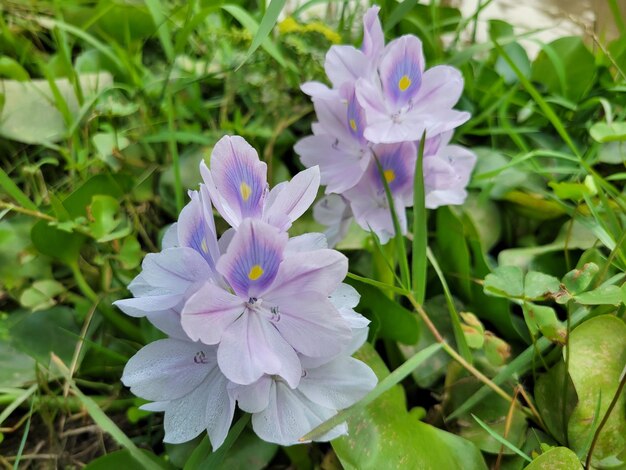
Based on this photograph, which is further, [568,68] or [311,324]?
[568,68]

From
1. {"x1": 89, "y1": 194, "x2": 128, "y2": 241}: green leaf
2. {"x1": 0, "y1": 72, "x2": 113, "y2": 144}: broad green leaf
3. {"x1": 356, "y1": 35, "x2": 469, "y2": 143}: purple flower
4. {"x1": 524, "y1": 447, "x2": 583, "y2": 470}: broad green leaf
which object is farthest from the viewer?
{"x1": 0, "y1": 72, "x2": 113, "y2": 144}: broad green leaf

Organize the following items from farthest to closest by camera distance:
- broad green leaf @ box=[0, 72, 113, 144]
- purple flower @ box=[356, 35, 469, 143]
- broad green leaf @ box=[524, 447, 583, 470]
A: broad green leaf @ box=[0, 72, 113, 144]
purple flower @ box=[356, 35, 469, 143]
broad green leaf @ box=[524, 447, 583, 470]

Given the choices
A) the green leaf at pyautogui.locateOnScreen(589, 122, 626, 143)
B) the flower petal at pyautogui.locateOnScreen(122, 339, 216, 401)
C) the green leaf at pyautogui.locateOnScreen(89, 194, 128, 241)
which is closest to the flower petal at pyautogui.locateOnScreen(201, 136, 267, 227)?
the flower petal at pyautogui.locateOnScreen(122, 339, 216, 401)

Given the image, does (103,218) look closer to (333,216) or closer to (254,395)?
(333,216)

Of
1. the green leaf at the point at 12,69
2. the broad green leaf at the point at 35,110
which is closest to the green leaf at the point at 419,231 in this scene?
the broad green leaf at the point at 35,110

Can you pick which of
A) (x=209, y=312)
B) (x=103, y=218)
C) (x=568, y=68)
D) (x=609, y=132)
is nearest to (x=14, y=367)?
(x=103, y=218)

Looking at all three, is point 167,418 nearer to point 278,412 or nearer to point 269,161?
point 278,412

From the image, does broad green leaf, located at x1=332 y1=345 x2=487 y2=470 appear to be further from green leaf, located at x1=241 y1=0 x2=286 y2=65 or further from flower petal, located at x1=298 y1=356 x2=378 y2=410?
green leaf, located at x1=241 y1=0 x2=286 y2=65

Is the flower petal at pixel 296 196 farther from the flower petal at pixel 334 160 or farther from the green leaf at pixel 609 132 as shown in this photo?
the green leaf at pixel 609 132
